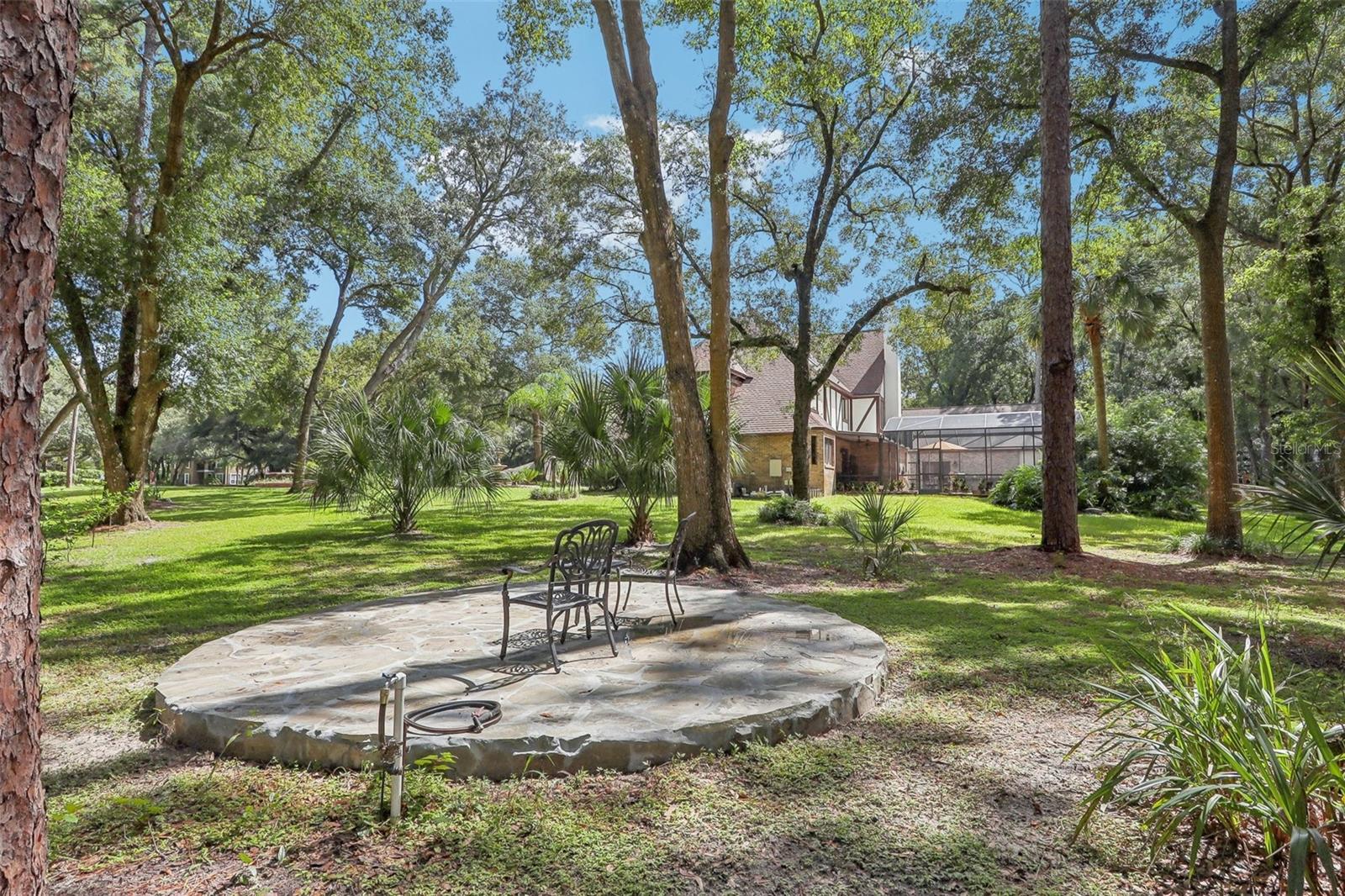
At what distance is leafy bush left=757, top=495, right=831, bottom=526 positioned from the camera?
1683 centimetres

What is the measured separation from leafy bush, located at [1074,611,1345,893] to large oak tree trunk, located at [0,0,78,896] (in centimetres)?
329

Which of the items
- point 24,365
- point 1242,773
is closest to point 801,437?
point 1242,773

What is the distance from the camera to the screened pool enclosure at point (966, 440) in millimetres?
29234

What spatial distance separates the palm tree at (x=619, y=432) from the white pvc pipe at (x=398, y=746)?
8077mm

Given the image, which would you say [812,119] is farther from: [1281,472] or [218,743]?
[218,743]

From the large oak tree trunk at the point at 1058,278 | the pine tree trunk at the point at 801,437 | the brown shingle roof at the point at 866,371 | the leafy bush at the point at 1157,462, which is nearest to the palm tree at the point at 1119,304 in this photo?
the leafy bush at the point at 1157,462

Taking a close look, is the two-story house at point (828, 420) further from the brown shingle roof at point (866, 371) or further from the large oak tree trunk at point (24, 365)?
the large oak tree trunk at point (24, 365)

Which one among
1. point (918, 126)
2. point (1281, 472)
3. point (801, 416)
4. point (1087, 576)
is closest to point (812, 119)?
point (918, 126)

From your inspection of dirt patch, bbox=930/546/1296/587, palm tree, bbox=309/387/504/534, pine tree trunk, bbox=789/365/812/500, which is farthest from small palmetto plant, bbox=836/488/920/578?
pine tree trunk, bbox=789/365/812/500

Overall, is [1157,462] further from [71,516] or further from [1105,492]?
[71,516]

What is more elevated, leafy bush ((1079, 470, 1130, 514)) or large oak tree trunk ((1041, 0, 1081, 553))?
large oak tree trunk ((1041, 0, 1081, 553))

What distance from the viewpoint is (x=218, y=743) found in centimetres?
353

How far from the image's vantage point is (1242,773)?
7.79 feet

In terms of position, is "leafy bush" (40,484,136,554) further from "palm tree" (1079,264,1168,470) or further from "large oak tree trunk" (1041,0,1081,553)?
"palm tree" (1079,264,1168,470)
